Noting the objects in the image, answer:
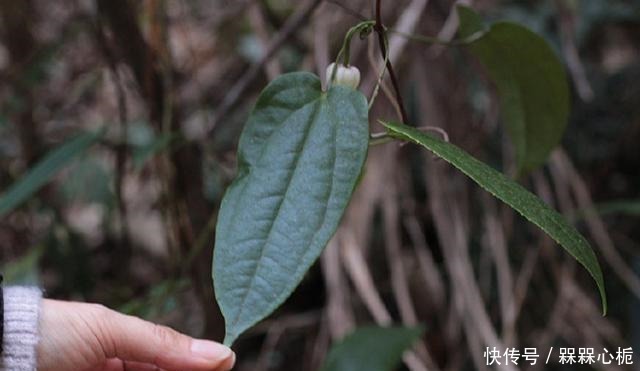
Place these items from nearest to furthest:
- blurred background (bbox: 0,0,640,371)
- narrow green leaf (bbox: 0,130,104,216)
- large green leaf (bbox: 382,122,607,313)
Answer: large green leaf (bbox: 382,122,607,313), narrow green leaf (bbox: 0,130,104,216), blurred background (bbox: 0,0,640,371)

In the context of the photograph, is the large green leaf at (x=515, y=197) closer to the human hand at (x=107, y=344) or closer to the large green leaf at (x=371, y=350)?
the human hand at (x=107, y=344)

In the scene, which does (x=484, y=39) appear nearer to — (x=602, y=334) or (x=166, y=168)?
(x=166, y=168)

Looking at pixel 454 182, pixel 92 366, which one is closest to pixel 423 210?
pixel 454 182

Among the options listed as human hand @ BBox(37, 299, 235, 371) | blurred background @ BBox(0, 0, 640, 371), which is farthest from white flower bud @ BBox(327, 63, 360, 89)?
blurred background @ BBox(0, 0, 640, 371)

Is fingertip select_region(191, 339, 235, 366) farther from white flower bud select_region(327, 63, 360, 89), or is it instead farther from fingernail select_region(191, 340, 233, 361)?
white flower bud select_region(327, 63, 360, 89)

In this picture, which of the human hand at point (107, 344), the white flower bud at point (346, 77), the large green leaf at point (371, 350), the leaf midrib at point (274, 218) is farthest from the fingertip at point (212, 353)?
the large green leaf at point (371, 350)

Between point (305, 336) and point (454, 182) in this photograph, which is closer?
point (454, 182)
